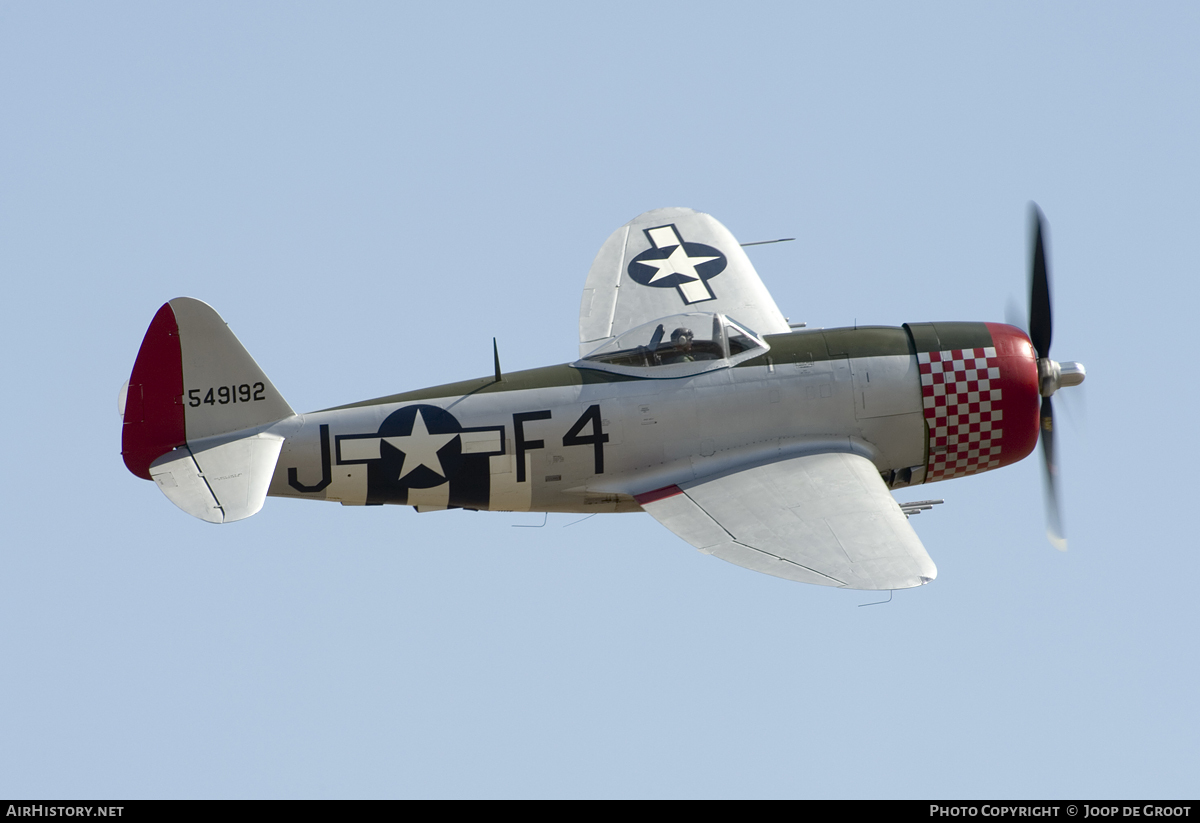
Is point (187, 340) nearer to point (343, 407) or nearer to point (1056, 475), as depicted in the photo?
point (343, 407)

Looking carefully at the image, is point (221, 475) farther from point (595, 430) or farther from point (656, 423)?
point (656, 423)

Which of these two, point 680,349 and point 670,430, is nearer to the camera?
Answer: point 670,430

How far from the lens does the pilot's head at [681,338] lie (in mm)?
16516

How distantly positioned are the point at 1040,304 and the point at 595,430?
516 centimetres

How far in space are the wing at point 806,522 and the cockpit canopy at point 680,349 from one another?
118cm

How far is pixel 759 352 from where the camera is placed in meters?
16.5

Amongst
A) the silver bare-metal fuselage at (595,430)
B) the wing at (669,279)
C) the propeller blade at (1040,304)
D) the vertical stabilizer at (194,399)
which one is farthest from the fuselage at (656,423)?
the wing at (669,279)

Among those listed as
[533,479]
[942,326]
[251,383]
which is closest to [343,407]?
[251,383]

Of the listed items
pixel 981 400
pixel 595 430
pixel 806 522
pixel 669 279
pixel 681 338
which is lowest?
pixel 806 522

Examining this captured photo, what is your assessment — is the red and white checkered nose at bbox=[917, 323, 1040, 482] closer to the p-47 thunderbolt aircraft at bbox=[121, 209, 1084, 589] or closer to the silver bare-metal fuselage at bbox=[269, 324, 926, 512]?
the p-47 thunderbolt aircraft at bbox=[121, 209, 1084, 589]

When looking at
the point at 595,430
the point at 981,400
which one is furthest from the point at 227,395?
the point at 981,400

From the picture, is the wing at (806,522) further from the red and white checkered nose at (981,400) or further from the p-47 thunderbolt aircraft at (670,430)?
the red and white checkered nose at (981,400)

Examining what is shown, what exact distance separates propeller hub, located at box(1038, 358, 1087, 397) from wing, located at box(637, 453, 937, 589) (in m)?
2.26

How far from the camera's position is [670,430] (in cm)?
1627
